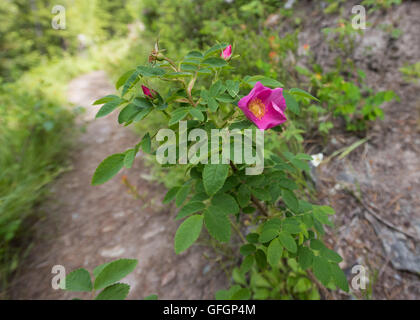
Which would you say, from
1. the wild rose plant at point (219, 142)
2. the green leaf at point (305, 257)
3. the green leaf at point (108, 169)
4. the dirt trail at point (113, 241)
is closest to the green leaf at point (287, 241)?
the wild rose plant at point (219, 142)

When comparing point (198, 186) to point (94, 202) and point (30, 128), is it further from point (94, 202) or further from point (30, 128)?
point (30, 128)

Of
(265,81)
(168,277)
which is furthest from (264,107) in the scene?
(168,277)

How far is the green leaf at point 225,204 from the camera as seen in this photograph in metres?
0.68

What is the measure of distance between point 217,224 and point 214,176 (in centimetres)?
16

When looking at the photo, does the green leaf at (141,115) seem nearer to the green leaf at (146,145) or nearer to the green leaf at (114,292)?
the green leaf at (146,145)

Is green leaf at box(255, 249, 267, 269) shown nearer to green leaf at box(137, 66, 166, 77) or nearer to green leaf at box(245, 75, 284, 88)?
green leaf at box(245, 75, 284, 88)

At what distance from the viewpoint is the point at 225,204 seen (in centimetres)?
70

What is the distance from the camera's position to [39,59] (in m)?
8.37

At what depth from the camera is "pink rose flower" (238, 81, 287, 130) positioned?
61cm

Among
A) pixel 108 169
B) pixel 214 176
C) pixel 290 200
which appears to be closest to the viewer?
pixel 214 176

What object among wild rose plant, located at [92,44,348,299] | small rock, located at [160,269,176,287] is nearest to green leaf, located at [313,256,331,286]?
wild rose plant, located at [92,44,348,299]

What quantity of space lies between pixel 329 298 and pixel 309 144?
1076 mm

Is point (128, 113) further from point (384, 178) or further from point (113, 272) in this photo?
point (384, 178)

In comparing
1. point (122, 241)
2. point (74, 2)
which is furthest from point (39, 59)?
point (122, 241)
